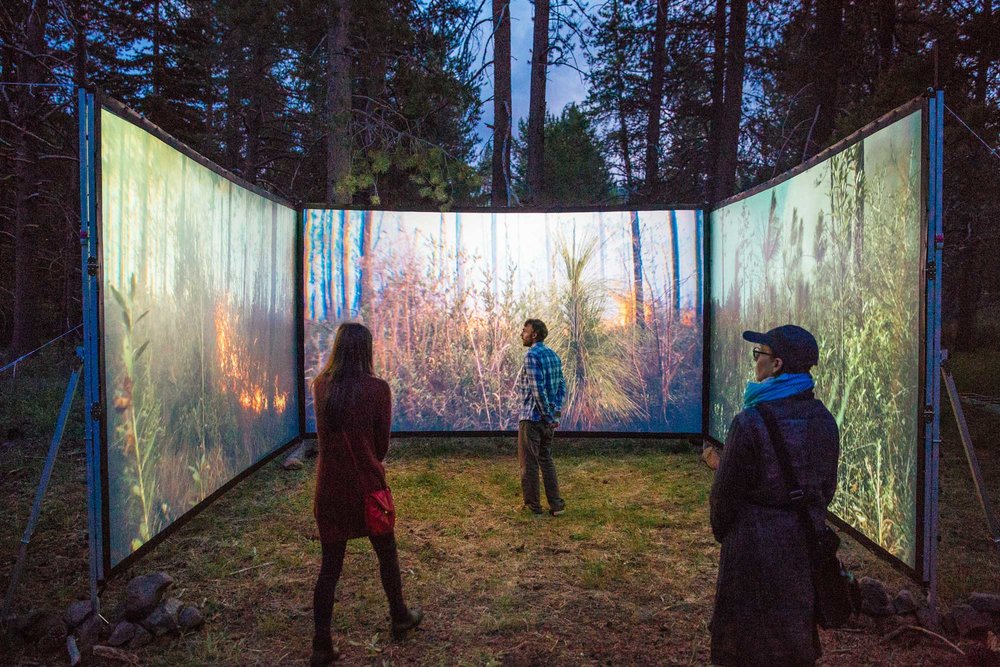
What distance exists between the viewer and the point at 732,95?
13016 millimetres

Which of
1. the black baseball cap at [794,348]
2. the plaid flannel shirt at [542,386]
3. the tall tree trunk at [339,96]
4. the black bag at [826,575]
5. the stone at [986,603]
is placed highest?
the tall tree trunk at [339,96]

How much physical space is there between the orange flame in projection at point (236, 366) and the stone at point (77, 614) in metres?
2.49

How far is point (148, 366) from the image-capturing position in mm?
4773

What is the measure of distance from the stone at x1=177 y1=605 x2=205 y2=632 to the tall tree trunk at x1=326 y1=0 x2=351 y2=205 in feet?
22.2

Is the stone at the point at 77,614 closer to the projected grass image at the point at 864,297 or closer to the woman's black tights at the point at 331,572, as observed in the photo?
the woman's black tights at the point at 331,572

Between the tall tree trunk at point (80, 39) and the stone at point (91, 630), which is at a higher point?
A: the tall tree trunk at point (80, 39)

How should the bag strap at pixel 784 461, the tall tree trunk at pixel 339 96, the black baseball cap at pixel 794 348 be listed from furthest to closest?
the tall tree trunk at pixel 339 96, the black baseball cap at pixel 794 348, the bag strap at pixel 784 461

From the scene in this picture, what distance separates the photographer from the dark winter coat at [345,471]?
3.55 m

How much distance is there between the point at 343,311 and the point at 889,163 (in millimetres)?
6504

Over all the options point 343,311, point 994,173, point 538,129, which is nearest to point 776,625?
point 343,311

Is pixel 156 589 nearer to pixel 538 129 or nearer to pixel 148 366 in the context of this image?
pixel 148 366

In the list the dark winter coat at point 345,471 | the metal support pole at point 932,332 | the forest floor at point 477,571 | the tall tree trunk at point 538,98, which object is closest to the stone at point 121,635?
the forest floor at point 477,571

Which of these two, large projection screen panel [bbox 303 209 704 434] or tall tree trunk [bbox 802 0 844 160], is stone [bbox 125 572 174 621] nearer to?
large projection screen panel [bbox 303 209 704 434]

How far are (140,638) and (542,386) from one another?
3.71 metres
